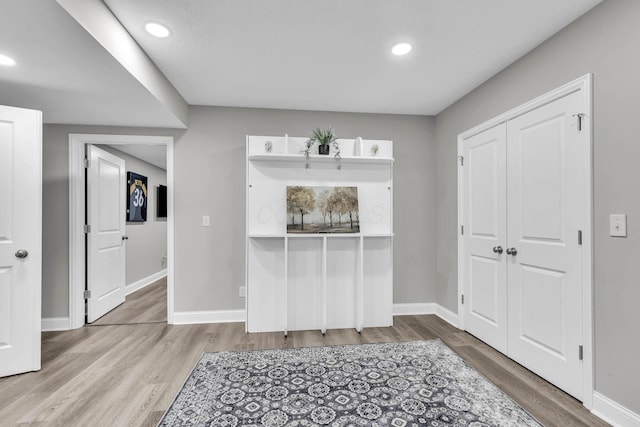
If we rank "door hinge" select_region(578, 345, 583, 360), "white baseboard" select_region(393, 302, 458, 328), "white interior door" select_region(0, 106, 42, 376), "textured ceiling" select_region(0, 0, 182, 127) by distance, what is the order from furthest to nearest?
1. "white baseboard" select_region(393, 302, 458, 328)
2. "white interior door" select_region(0, 106, 42, 376)
3. "door hinge" select_region(578, 345, 583, 360)
4. "textured ceiling" select_region(0, 0, 182, 127)

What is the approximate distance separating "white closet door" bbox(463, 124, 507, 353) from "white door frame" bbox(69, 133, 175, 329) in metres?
3.22

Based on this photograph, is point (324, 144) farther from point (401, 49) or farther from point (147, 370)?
point (147, 370)

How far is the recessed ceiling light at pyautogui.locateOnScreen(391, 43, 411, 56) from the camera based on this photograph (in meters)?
2.36

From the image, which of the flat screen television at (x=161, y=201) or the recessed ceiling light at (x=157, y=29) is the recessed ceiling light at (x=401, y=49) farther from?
the flat screen television at (x=161, y=201)

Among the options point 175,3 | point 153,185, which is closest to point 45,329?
point 153,185

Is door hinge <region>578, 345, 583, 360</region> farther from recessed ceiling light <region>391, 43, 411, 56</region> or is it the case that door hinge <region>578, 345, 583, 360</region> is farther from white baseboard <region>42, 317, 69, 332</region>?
white baseboard <region>42, 317, 69, 332</region>

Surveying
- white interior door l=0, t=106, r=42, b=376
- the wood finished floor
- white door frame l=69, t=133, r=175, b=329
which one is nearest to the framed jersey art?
white door frame l=69, t=133, r=175, b=329

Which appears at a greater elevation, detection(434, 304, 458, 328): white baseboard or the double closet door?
the double closet door

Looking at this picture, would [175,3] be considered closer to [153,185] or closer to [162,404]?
[162,404]

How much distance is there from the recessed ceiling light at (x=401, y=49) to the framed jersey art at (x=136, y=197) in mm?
4223

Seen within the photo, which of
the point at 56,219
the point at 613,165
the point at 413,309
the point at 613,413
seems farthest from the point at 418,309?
the point at 56,219

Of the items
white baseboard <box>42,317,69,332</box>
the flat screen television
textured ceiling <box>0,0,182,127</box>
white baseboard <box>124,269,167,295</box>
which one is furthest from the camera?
the flat screen television

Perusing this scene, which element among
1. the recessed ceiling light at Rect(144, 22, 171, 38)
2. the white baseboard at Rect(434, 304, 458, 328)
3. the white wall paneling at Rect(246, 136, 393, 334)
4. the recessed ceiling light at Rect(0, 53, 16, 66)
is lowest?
the white baseboard at Rect(434, 304, 458, 328)

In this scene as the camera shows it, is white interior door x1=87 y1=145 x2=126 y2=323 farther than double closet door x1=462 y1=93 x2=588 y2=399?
Yes
